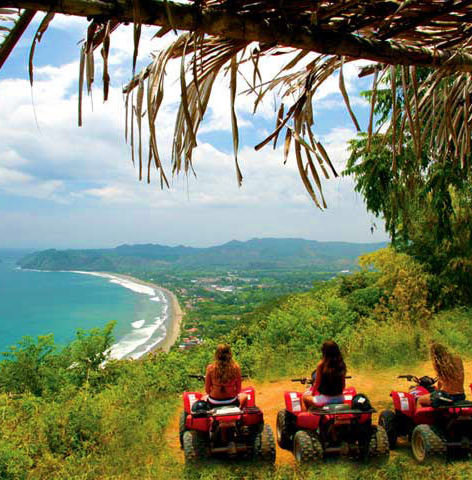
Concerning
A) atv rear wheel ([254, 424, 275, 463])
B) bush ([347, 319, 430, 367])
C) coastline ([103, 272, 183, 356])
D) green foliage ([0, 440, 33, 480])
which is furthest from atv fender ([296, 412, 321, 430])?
coastline ([103, 272, 183, 356])

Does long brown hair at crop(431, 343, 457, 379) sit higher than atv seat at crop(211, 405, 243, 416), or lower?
higher

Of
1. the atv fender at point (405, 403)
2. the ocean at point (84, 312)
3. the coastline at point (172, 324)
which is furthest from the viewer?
the ocean at point (84, 312)

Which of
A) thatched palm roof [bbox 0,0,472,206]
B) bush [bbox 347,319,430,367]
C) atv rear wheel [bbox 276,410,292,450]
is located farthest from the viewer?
bush [bbox 347,319,430,367]

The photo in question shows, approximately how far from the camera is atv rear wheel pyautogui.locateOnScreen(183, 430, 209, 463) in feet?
13.0

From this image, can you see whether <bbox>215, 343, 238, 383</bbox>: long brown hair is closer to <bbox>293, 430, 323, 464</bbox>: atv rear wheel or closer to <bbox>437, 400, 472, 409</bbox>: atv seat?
<bbox>293, 430, 323, 464</bbox>: atv rear wheel

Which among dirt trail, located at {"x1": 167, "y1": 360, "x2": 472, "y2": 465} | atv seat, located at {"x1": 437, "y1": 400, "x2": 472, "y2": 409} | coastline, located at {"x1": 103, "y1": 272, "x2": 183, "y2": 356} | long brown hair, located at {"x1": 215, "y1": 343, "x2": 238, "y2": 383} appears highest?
long brown hair, located at {"x1": 215, "y1": 343, "x2": 238, "y2": 383}

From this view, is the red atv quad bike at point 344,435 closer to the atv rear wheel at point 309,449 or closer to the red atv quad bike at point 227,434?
the atv rear wheel at point 309,449

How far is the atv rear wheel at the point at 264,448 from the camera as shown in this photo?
154 inches

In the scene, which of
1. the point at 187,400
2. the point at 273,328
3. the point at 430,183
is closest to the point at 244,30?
the point at 187,400

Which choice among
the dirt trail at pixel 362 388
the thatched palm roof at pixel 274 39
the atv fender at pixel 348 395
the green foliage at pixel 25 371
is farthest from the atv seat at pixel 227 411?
the green foliage at pixel 25 371

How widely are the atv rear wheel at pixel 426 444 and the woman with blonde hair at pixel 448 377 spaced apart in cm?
23

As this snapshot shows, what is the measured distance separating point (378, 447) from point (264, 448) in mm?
975

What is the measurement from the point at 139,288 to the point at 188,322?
52464 mm

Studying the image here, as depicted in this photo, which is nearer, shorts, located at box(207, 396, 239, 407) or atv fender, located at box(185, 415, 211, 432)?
atv fender, located at box(185, 415, 211, 432)
